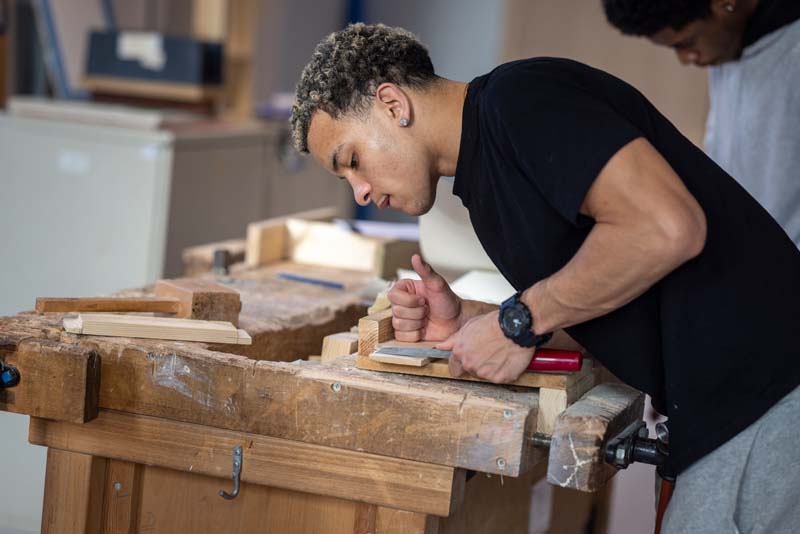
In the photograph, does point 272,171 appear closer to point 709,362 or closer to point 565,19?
point 565,19

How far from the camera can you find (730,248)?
1322 mm

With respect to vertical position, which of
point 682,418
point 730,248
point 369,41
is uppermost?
point 369,41

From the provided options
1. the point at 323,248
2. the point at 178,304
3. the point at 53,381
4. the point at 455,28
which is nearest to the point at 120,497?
the point at 53,381

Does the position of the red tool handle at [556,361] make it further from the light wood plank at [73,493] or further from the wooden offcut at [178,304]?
the light wood plank at [73,493]

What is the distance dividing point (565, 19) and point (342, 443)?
2.87 m

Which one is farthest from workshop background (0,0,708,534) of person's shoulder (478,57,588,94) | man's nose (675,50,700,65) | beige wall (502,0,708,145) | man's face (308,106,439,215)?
person's shoulder (478,57,588,94)

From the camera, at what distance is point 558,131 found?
1210 millimetres

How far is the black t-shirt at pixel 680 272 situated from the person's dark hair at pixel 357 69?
0.38 ft

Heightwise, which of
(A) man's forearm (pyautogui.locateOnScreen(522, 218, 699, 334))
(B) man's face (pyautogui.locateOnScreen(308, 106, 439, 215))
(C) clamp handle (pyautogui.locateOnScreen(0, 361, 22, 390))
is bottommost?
(C) clamp handle (pyautogui.locateOnScreen(0, 361, 22, 390))

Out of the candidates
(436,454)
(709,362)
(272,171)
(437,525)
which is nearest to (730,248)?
(709,362)

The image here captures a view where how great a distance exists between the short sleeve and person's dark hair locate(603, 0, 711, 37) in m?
0.86

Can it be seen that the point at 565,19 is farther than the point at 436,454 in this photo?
Yes

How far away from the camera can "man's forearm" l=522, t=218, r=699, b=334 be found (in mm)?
1218

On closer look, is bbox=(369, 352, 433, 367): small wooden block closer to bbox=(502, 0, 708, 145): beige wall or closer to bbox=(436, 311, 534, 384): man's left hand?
bbox=(436, 311, 534, 384): man's left hand
